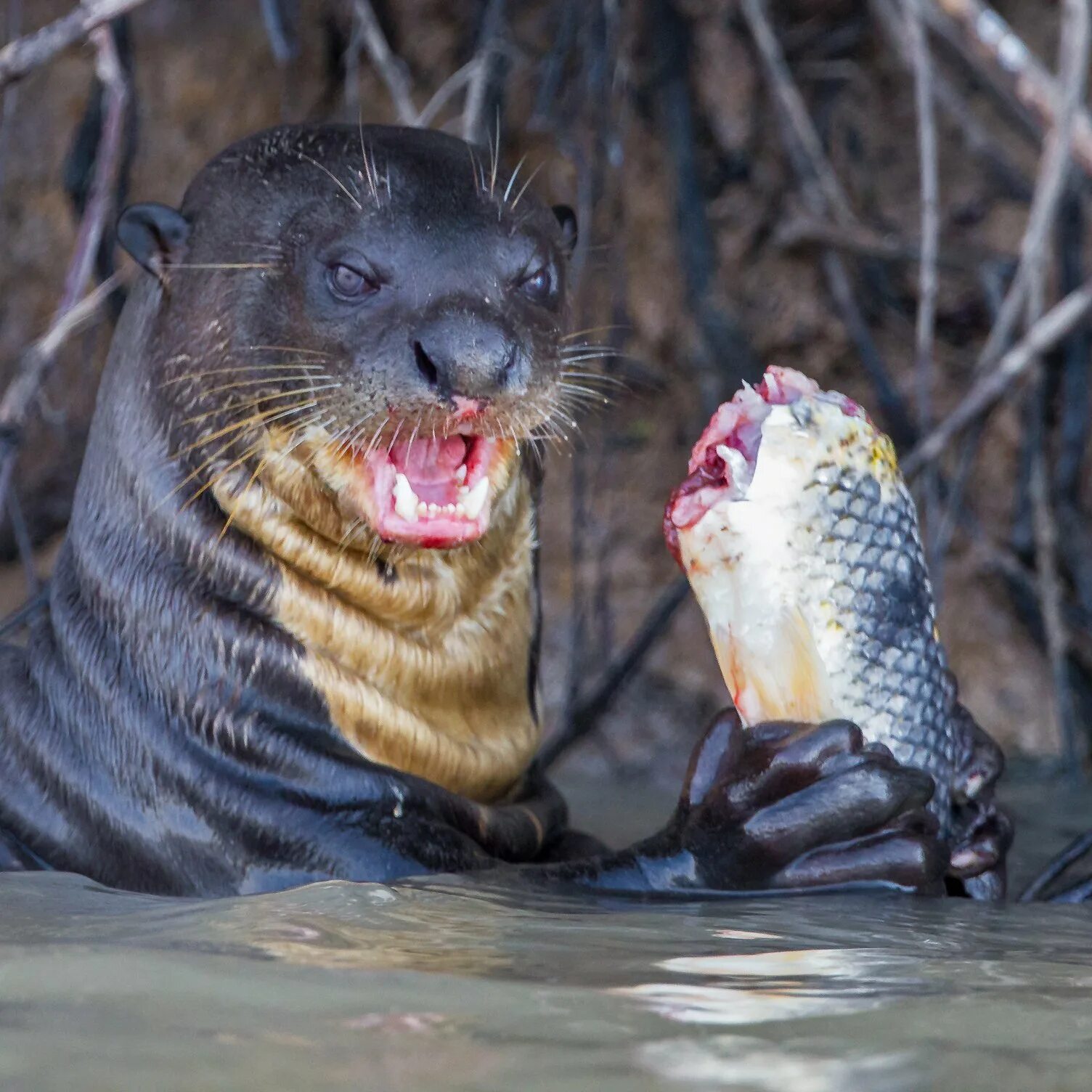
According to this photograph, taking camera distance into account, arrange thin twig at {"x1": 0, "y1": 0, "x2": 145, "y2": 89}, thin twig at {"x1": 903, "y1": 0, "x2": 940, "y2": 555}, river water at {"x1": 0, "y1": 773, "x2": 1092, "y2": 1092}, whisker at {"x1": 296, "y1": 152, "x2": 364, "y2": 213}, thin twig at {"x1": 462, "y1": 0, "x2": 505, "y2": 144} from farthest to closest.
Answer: thin twig at {"x1": 462, "y1": 0, "x2": 505, "y2": 144}
thin twig at {"x1": 903, "y1": 0, "x2": 940, "y2": 555}
thin twig at {"x1": 0, "y1": 0, "x2": 145, "y2": 89}
whisker at {"x1": 296, "y1": 152, "x2": 364, "y2": 213}
river water at {"x1": 0, "y1": 773, "x2": 1092, "y2": 1092}

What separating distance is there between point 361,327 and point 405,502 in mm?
222

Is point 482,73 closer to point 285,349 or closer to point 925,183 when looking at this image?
point 925,183

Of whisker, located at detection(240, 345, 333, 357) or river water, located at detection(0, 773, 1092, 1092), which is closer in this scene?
river water, located at detection(0, 773, 1092, 1092)

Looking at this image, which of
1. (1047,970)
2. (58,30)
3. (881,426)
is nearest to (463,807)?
(1047,970)

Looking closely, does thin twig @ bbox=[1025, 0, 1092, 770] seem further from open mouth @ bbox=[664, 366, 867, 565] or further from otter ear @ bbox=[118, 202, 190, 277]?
otter ear @ bbox=[118, 202, 190, 277]

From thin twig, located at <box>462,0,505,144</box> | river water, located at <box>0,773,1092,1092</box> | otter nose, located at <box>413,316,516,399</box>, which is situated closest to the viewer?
river water, located at <box>0,773,1092,1092</box>

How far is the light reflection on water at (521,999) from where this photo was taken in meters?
1.08

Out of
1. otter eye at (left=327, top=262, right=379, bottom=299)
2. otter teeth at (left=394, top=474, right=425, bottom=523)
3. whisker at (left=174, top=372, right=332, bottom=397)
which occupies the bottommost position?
otter teeth at (left=394, top=474, right=425, bottom=523)

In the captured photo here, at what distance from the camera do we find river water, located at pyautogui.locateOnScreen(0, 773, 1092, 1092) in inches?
42.4

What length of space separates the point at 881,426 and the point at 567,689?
95 centimetres

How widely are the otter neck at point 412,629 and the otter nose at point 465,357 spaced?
272 mm

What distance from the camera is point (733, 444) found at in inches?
75.0

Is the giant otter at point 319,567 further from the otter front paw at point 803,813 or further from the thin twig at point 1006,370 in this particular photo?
the thin twig at point 1006,370

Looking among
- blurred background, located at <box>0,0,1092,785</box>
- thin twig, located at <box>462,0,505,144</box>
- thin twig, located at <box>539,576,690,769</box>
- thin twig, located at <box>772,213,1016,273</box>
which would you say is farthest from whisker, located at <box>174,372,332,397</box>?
thin twig, located at <box>772,213,1016,273</box>
